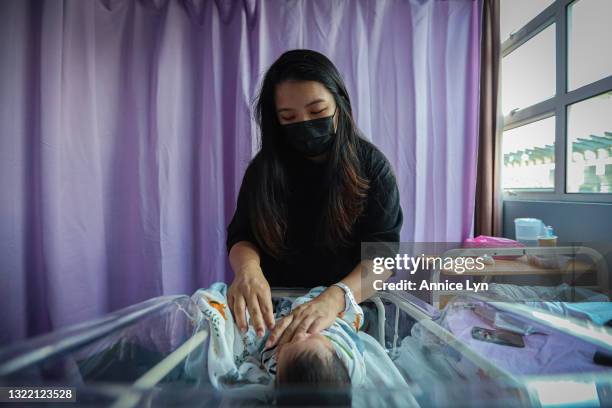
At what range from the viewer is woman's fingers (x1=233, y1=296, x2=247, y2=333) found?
25.5 inches

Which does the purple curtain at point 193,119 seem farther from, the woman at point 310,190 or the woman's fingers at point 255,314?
the woman's fingers at point 255,314

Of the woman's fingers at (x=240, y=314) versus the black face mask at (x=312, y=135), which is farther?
the black face mask at (x=312, y=135)

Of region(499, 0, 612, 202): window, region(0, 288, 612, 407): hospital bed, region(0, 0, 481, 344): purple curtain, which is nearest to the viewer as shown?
region(0, 288, 612, 407): hospital bed

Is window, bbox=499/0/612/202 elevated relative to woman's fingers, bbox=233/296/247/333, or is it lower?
elevated

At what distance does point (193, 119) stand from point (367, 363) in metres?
1.47

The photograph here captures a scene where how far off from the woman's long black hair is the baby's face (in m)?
0.33

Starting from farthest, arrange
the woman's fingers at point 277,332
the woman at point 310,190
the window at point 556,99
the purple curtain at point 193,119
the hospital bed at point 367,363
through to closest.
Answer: the purple curtain at point 193,119 → the window at point 556,99 → the woman at point 310,190 → the woman's fingers at point 277,332 → the hospital bed at point 367,363

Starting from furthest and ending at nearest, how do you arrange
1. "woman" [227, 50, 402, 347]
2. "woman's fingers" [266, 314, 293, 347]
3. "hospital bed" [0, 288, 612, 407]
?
"woman" [227, 50, 402, 347]
"woman's fingers" [266, 314, 293, 347]
"hospital bed" [0, 288, 612, 407]

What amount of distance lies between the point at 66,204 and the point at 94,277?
37 centimetres

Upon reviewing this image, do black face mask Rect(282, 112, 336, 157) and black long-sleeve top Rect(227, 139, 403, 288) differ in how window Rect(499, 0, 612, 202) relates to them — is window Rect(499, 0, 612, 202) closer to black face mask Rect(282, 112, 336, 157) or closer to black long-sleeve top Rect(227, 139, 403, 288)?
black long-sleeve top Rect(227, 139, 403, 288)

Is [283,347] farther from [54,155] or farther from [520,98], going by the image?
[520,98]

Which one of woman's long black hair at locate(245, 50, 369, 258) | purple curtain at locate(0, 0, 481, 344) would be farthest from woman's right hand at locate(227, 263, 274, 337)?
purple curtain at locate(0, 0, 481, 344)

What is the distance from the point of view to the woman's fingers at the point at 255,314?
24.1 inches

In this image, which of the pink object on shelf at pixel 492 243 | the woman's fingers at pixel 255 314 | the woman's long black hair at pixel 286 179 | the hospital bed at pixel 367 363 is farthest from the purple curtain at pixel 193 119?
the woman's fingers at pixel 255 314
